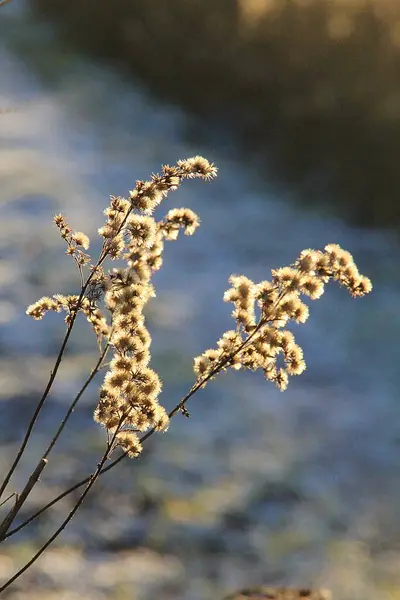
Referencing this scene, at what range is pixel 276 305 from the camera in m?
2.20

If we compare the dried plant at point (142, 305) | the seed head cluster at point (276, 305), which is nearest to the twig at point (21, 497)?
the dried plant at point (142, 305)

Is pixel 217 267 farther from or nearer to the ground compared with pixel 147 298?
farther from the ground

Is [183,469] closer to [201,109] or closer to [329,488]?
[329,488]

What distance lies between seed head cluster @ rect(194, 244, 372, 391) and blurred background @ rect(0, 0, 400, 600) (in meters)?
0.99

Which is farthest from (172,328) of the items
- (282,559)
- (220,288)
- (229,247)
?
(282,559)

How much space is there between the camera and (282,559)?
159 inches

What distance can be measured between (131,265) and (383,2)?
8.72m

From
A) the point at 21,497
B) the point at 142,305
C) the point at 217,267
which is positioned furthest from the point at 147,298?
the point at 217,267

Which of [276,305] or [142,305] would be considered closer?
[142,305]

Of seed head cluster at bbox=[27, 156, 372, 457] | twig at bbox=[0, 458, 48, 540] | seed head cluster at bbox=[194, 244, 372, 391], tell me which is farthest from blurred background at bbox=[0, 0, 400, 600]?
twig at bbox=[0, 458, 48, 540]

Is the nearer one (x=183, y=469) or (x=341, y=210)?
(x=183, y=469)

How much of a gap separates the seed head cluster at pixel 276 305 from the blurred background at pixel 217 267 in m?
0.99

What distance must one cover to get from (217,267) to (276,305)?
471 centimetres

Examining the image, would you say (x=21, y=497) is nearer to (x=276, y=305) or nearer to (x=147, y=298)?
(x=147, y=298)
